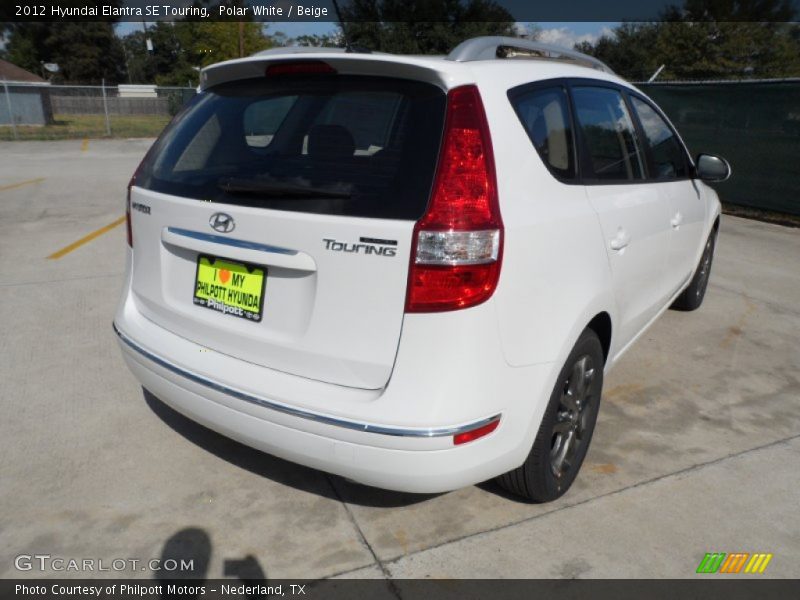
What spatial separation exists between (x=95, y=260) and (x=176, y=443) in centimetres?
386

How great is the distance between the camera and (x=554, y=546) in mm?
2510

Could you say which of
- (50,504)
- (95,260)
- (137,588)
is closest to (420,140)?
(137,588)

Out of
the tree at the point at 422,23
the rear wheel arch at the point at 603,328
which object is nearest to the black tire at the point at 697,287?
the rear wheel arch at the point at 603,328

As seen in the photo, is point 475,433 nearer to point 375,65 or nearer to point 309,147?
point 309,147

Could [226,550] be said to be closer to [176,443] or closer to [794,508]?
[176,443]

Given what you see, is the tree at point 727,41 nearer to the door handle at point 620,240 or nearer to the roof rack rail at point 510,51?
the roof rack rail at point 510,51

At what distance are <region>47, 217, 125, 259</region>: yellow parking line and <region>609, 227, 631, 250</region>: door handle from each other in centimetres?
559

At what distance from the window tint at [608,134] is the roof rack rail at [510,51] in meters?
0.25

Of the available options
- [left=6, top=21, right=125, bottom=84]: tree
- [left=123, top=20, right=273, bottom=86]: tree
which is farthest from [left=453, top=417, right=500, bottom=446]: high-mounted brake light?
[left=6, top=21, right=125, bottom=84]: tree

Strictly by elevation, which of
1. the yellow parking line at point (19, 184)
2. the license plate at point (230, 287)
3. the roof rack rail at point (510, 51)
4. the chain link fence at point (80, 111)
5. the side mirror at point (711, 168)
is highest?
the roof rack rail at point (510, 51)

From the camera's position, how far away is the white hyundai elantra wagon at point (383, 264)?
2039 millimetres

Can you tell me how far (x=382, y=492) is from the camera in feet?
9.29

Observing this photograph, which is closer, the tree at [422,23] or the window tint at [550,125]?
the window tint at [550,125]

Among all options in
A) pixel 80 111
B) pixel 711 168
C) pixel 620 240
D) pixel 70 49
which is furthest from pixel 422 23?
pixel 620 240
